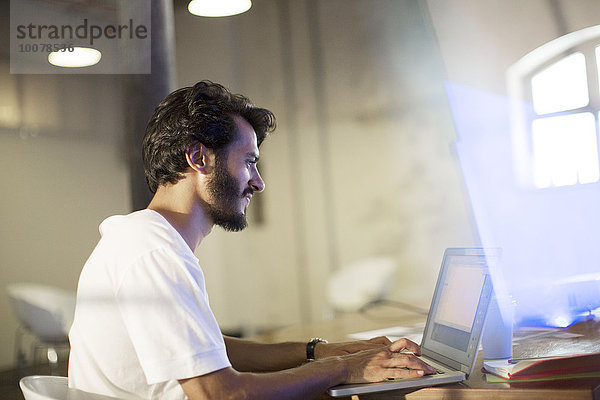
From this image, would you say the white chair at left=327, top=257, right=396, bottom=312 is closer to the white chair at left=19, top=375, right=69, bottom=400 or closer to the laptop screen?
the laptop screen

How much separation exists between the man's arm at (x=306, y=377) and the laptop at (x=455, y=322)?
26mm

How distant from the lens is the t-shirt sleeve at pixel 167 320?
1203 millimetres

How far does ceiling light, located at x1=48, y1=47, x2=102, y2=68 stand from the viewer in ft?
10.7

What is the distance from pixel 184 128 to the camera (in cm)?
160

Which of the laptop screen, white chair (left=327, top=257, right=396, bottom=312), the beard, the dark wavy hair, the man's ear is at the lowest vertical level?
white chair (left=327, top=257, right=396, bottom=312)

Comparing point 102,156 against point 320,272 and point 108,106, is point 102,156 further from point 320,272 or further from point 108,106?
point 320,272

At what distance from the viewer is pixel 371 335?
7.37 feet

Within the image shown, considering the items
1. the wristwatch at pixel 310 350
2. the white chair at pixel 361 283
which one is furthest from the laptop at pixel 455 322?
the white chair at pixel 361 283

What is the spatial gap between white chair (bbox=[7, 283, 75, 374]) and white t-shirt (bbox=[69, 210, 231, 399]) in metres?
2.15

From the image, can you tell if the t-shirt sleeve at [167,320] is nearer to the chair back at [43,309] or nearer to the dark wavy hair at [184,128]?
the dark wavy hair at [184,128]

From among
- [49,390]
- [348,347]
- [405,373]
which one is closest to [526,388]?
[405,373]

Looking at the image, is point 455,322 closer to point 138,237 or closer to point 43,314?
point 138,237

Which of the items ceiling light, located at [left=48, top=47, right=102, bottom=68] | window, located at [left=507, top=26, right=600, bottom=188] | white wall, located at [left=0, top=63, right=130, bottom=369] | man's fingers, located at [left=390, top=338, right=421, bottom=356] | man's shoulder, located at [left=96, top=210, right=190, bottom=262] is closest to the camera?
man's shoulder, located at [left=96, top=210, right=190, bottom=262]

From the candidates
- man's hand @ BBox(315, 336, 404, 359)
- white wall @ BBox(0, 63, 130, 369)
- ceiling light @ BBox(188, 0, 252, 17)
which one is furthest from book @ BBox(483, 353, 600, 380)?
ceiling light @ BBox(188, 0, 252, 17)
